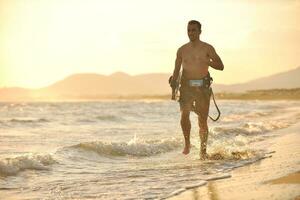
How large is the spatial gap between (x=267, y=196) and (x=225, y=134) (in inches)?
403

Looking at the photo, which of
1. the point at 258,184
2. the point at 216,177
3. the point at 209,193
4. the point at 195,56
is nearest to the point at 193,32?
the point at 195,56

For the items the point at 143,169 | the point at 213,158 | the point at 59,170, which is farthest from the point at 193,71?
the point at 59,170

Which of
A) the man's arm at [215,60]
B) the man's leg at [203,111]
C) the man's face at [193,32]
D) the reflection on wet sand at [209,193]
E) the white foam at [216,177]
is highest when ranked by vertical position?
the man's face at [193,32]

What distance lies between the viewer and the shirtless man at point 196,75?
8617 mm

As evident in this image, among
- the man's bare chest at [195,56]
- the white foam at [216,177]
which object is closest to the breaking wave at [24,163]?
the man's bare chest at [195,56]

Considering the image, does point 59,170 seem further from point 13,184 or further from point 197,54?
point 197,54

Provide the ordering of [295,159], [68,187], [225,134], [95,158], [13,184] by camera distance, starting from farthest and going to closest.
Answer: [225,134] < [95,158] < [295,159] < [13,184] < [68,187]

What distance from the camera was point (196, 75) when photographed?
8.72 meters

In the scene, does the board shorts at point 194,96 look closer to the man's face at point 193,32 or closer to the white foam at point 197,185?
the man's face at point 193,32

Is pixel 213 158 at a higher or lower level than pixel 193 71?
lower

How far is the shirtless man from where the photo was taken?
8617 mm

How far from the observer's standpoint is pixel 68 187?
6137mm

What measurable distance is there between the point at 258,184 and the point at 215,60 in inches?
134

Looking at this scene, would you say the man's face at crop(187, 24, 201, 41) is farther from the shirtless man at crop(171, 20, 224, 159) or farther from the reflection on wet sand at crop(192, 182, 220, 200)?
the reflection on wet sand at crop(192, 182, 220, 200)
